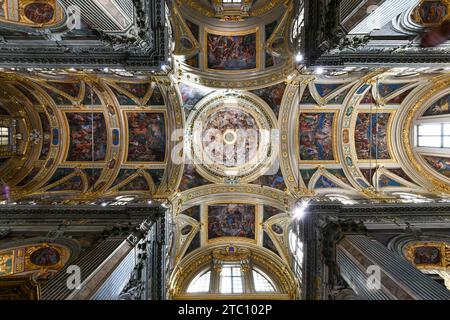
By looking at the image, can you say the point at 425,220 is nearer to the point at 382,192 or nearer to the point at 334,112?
the point at 382,192

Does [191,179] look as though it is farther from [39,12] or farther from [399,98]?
[399,98]

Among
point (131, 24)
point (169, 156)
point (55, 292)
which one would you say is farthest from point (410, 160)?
point (55, 292)

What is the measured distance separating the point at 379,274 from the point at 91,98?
18.4m

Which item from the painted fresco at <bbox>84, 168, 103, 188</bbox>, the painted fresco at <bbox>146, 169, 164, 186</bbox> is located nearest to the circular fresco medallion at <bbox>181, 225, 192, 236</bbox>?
the painted fresco at <bbox>146, 169, 164, 186</bbox>

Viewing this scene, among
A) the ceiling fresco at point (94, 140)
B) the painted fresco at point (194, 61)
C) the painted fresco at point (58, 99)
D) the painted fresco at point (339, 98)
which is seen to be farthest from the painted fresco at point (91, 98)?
the painted fresco at point (339, 98)

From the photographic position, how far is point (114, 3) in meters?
9.39

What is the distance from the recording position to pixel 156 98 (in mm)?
18219

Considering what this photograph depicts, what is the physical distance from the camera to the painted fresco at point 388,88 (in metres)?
17.0

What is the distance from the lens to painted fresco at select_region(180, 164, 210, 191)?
1920 centimetres

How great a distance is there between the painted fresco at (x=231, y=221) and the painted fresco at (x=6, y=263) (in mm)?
11821

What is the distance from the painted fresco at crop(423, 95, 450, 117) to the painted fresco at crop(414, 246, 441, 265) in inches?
384

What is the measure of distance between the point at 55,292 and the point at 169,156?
12.4m

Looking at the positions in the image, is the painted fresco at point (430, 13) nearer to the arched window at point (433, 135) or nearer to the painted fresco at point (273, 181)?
the arched window at point (433, 135)

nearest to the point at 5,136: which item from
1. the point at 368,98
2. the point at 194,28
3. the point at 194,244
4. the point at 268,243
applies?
the point at 194,28
